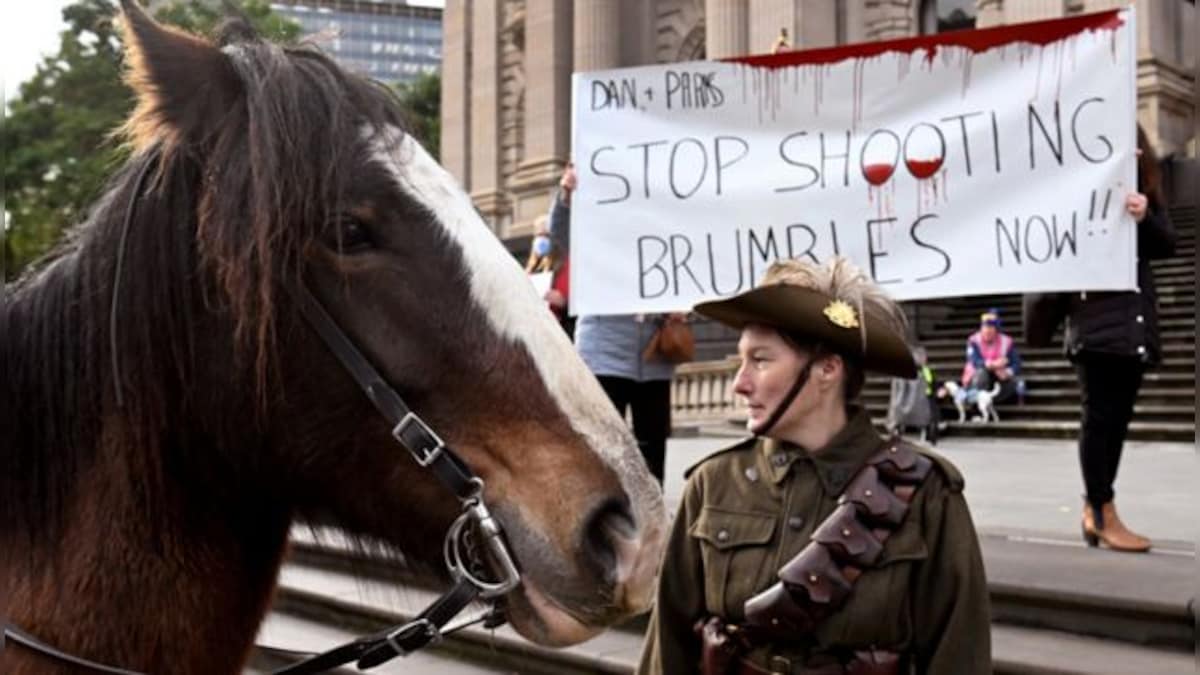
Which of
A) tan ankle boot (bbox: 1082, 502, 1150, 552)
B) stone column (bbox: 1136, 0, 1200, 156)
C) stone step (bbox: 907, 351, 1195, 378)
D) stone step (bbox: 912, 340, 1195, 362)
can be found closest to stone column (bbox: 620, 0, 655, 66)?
stone column (bbox: 1136, 0, 1200, 156)

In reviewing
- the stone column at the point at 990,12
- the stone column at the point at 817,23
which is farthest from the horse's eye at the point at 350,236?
the stone column at the point at 817,23

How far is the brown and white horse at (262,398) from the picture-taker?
5.33 ft

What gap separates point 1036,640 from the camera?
4.41 metres

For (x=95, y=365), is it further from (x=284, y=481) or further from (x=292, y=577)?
(x=292, y=577)

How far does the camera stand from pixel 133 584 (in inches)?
66.2

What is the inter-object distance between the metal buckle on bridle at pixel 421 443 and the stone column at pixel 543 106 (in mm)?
29481

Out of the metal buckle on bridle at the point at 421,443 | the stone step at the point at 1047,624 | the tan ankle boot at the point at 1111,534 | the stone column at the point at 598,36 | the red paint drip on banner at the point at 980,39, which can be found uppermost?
the stone column at the point at 598,36

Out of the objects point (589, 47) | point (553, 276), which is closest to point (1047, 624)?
point (553, 276)

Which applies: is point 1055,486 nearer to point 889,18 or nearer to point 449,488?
point 449,488

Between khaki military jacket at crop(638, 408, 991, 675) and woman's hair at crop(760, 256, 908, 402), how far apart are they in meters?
0.13

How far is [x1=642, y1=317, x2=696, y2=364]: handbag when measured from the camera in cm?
640

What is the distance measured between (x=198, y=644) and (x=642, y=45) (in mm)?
30964

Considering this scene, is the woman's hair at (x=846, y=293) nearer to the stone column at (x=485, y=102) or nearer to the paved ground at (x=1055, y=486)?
the paved ground at (x=1055, y=486)

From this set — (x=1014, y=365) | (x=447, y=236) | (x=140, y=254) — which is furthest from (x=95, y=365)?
(x=1014, y=365)
